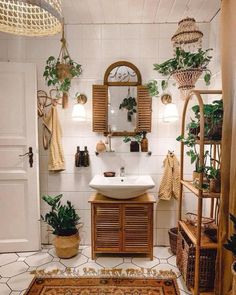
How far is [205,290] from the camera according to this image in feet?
6.29

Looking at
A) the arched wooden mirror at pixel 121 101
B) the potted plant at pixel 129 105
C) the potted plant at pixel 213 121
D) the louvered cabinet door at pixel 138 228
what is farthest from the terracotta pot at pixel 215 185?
the potted plant at pixel 129 105

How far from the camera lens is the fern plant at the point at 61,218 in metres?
2.56

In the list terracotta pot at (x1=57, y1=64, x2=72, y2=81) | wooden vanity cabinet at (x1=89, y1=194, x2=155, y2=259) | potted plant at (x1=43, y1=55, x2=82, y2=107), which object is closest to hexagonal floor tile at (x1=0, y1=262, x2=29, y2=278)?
wooden vanity cabinet at (x1=89, y1=194, x2=155, y2=259)

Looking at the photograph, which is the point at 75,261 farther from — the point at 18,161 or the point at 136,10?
the point at 136,10

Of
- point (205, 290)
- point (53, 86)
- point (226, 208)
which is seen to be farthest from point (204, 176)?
point (53, 86)

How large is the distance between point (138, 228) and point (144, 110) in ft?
3.96

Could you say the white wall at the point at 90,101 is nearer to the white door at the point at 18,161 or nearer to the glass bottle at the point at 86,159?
the glass bottle at the point at 86,159

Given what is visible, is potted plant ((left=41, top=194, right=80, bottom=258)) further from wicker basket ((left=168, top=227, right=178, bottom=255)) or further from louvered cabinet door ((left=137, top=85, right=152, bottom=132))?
louvered cabinet door ((left=137, top=85, right=152, bottom=132))

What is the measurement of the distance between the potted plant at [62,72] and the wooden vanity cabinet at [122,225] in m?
1.21

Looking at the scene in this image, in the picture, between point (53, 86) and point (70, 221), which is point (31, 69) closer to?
point (53, 86)

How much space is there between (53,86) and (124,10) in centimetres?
105

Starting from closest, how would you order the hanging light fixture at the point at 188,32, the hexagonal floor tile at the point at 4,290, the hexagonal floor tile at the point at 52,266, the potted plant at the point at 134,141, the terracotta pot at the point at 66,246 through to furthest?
the hexagonal floor tile at the point at 4,290 < the hanging light fixture at the point at 188,32 < the hexagonal floor tile at the point at 52,266 < the terracotta pot at the point at 66,246 < the potted plant at the point at 134,141

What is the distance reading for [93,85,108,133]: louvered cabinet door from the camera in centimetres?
268

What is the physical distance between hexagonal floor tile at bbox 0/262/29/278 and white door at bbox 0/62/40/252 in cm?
24
